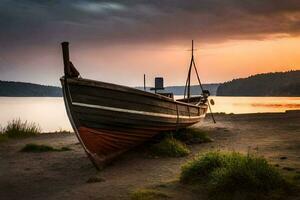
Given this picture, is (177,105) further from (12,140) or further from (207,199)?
(12,140)

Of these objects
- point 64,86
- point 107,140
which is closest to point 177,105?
point 107,140

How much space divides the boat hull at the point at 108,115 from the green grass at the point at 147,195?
3318 mm

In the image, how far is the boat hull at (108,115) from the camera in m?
10.8

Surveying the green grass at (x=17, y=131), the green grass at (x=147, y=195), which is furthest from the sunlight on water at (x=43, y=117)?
the green grass at (x=147, y=195)

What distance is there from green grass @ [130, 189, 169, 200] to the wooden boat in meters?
3.33

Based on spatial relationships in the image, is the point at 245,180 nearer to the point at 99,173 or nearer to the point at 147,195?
the point at 147,195

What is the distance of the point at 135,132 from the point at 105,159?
1.28 meters

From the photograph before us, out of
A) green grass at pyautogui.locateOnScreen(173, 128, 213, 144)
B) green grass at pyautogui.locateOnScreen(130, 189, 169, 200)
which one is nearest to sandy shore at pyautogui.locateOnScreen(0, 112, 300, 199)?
green grass at pyautogui.locateOnScreen(130, 189, 169, 200)

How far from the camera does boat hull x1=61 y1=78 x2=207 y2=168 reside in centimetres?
1084

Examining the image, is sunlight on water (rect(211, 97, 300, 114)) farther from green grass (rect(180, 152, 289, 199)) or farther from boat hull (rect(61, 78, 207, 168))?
green grass (rect(180, 152, 289, 199))

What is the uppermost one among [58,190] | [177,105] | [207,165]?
[177,105]

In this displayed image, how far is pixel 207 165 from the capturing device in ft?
29.2

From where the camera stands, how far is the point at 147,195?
7.79 metres

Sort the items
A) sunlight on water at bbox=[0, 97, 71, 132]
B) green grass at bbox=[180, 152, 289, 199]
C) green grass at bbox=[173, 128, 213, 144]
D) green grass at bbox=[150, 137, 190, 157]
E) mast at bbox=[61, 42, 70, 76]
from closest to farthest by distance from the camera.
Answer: green grass at bbox=[180, 152, 289, 199]
mast at bbox=[61, 42, 70, 76]
green grass at bbox=[150, 137, 190, 157]
green grass at bbox=[173, 128, 213, 144]
sunlight on water at bbox=[0, 97, 71, 132]
